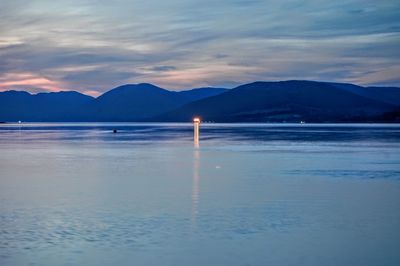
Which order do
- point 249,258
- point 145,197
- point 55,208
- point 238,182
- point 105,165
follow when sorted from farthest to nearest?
point 105,165, point 238,182, point 145,197, point 55,208, point 249,258

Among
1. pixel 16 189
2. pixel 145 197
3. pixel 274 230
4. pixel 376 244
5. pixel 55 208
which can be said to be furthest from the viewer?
pixel 16 189

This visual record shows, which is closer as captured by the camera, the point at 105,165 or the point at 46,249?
the point at 46,249

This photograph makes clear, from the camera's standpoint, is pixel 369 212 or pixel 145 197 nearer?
pixel 369 212

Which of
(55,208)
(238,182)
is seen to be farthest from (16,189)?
(238,182)

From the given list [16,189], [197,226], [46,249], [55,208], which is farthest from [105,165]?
[46,249]

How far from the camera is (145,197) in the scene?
20.3m

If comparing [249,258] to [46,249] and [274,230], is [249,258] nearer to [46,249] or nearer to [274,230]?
Result: [274,230]

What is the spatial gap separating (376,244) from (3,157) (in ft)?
104

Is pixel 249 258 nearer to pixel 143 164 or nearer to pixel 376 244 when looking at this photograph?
pixel 376 244

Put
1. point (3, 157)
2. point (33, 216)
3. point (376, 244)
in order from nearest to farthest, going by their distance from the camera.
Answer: point (376, 244)
point (33, 216)
point (3, 157)

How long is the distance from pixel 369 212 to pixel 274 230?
4.05 metres

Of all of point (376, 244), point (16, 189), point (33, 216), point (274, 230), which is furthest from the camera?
point (16, 189)

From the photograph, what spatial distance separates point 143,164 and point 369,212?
1817 centimetres

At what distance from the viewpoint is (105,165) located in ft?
108
